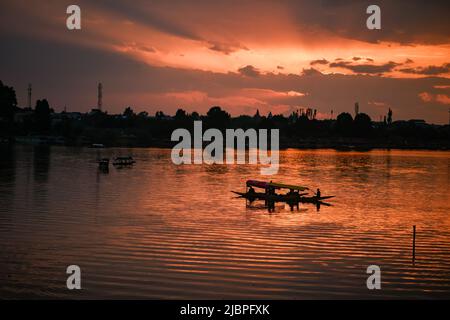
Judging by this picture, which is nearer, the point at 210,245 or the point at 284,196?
the point at 210,245

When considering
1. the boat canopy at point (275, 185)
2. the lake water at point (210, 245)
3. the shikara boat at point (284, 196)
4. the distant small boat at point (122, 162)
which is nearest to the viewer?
the lake water at point (210, 245)

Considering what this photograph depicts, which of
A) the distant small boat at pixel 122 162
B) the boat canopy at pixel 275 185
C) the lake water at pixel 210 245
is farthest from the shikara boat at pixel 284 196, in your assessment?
the distant small boat at pixel 122 162

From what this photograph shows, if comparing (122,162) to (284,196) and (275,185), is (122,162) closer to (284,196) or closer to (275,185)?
(275,185)

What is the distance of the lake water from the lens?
2538 centimetres

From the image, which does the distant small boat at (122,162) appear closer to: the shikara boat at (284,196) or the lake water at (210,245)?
the lake water at (210,245)

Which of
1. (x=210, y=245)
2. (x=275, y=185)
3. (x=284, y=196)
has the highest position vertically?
(x=275, y=185)

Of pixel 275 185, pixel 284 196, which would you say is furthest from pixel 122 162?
pixel 284 196

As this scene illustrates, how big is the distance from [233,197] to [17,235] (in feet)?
101

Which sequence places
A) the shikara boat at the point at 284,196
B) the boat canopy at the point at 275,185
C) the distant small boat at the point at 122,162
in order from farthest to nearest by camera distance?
the distant small boat at the point at 122,162 < the boat canopy at the point at 275,185 < the shikara boat at the point at 284,196

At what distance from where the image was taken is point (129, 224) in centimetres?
4122

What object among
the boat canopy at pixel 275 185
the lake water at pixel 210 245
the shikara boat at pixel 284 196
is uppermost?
the boat canopy at pixel 275 185

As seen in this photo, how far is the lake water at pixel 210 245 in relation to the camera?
25.4 metres

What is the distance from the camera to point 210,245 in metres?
34.1

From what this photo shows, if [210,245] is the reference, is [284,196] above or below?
above
